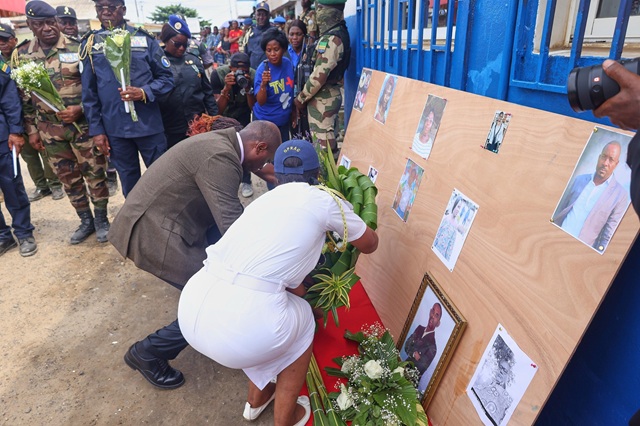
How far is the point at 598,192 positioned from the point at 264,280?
1.18m

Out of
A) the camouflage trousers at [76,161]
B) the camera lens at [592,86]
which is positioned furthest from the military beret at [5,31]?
the camera lens at [592,86]

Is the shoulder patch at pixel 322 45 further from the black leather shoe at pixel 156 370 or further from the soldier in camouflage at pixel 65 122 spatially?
the black leather shoe at pixel 156 370

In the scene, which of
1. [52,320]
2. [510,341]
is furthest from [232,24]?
[510,341]

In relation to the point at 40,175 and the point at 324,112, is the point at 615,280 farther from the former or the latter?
the point at 40,175

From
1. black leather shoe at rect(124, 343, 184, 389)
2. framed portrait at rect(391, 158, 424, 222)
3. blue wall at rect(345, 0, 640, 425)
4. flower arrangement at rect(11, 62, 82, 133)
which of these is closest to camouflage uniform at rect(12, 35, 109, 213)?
flower arrangement at rect(11, 62, 82, 133)

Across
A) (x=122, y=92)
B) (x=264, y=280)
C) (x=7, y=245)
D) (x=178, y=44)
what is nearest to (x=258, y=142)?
(x=264, y=280)

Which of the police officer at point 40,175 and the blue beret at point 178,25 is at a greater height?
the blue beret at point 178,25

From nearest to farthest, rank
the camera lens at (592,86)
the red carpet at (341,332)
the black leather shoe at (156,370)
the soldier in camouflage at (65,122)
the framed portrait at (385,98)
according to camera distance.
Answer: the camera lens at (592,86) → the red carpet at (341,332) → the black leather shoe at (156,370) → the framed portrait at (385,98) → the soldier in camouflage at (65,122)

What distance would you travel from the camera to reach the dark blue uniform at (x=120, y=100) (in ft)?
11.5

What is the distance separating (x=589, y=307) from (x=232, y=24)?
44.9 ft

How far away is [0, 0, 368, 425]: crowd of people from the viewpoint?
166cm

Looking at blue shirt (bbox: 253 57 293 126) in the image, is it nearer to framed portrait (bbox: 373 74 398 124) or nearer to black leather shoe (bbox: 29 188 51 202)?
framed portrait (bbox: 373 74 398 124)

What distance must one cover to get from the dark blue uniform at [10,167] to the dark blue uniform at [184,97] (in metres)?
1.32

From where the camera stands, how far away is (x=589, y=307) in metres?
1.12
